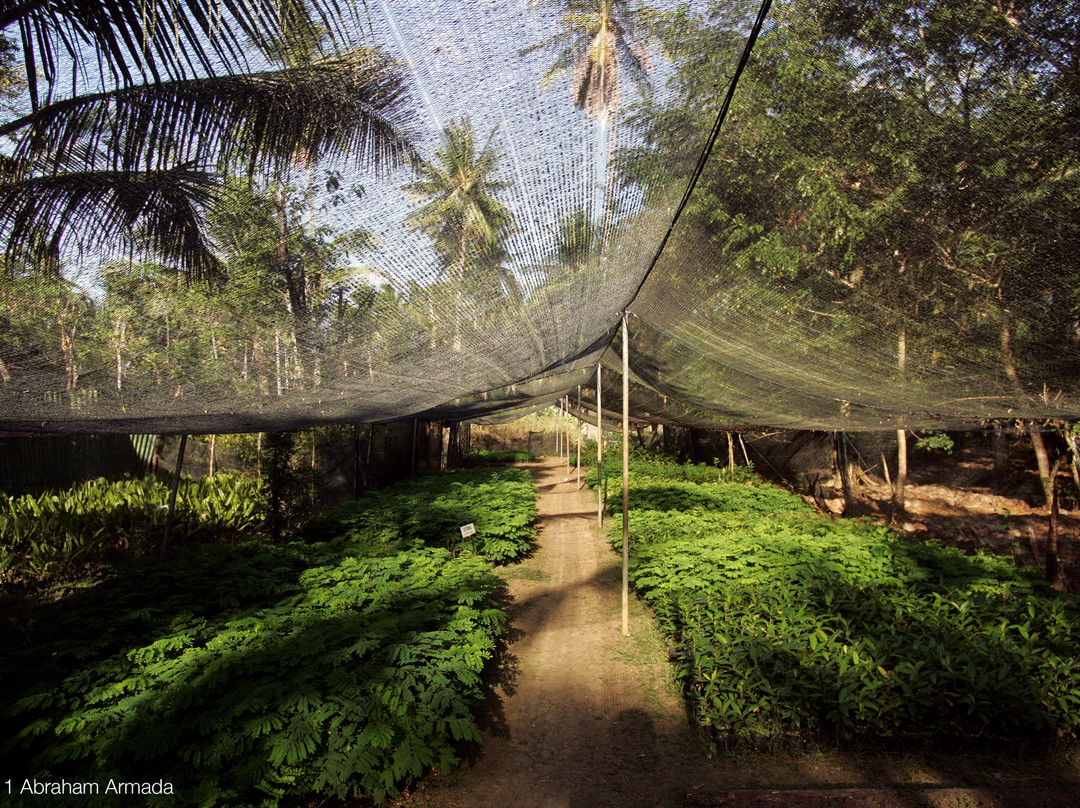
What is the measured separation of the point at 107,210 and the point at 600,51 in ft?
5.72

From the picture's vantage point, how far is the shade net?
158 cm

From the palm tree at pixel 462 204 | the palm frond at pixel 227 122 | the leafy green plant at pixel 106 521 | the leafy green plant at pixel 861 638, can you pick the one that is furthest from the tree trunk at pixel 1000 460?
the palm frond at pixel 227 122

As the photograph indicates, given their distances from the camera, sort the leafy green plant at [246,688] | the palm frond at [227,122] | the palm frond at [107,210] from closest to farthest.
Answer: the palm frond at [227,122], the palm frond at [107,210], the leafy green plant at [246,688]

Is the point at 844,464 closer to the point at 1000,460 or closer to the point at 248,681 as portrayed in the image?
the point at 1000,460

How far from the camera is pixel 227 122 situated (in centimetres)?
189

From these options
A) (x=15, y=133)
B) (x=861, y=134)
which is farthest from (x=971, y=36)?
(x=15, y=133)

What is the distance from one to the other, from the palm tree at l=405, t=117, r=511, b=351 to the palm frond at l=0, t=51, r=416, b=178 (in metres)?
0.14

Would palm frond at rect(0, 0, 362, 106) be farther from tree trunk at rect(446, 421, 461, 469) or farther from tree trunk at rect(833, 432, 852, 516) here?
tree trunk at rect(446, 421, 461, 469)

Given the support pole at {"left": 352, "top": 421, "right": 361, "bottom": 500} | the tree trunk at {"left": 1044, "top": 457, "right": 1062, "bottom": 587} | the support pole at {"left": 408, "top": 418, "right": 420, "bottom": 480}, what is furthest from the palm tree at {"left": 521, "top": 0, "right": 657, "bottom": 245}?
the support pole at {"left": 408, "top": 418, "right": 420, "bottom": 480}

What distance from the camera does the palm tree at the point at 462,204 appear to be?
1.97m

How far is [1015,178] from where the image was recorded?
179 cm

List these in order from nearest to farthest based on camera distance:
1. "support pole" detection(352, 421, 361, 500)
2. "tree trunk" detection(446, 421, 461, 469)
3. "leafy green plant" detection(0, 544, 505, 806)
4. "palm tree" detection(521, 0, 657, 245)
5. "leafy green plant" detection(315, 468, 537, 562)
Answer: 1. "palm tree" detection(521, 0, 657, 245)
2. "leafy green plant" detection(0, 544, 505, 806)
3. "leafy green plant" detection(315, 468, 537, 562)
4. "support pole" detection(352, 421, 361, 500)
5. "tree trunk" detection(446, 421, 461, 469)

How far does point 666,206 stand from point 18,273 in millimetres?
2464

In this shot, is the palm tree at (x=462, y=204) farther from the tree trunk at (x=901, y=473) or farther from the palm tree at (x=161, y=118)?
the tree trunk at (x=901, y=473)
